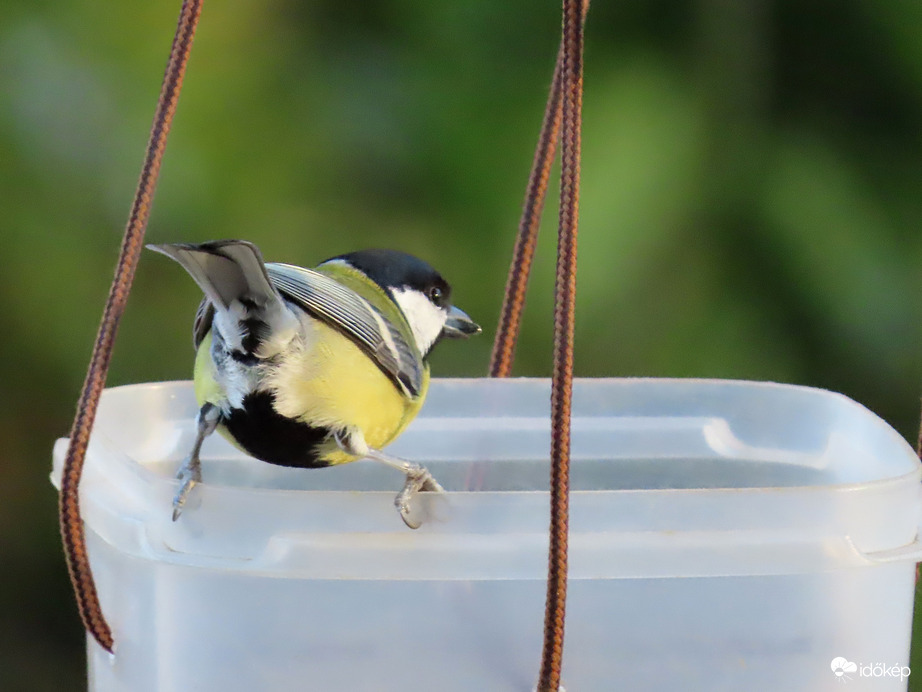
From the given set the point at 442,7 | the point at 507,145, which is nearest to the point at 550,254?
the point at 507,145

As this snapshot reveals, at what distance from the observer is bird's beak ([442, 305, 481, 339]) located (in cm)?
94

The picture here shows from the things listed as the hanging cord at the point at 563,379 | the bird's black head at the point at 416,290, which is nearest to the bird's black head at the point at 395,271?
the bird's black head at the point at 416,290

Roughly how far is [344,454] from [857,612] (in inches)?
12.8

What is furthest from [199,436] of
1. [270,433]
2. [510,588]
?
[510,588]

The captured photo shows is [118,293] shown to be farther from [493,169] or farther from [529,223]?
[493,169]

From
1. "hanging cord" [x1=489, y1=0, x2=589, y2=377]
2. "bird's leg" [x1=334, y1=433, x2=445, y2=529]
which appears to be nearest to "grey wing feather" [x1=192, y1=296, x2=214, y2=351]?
"bird's leg" [x1=334, y1=433, x2=445, y2=529]

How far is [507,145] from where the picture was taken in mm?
1211

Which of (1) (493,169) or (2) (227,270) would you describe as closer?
(2) (227,270)

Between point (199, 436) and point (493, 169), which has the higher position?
point (493, 169)

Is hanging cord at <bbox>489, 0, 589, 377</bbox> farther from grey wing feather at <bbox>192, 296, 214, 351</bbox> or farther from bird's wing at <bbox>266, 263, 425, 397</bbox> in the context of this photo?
grey wing feather at <bbox>192, 296, 214, 351</bbox>

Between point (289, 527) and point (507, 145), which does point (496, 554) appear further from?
point (507, 145)

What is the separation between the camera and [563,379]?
0.53 metres

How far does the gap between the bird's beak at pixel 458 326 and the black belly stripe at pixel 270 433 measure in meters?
0.29

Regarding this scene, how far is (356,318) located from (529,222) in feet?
0.64
